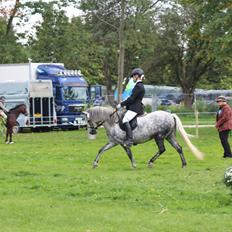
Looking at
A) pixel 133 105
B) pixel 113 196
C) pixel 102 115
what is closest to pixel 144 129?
pixel 133 105

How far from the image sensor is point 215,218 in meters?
9.09

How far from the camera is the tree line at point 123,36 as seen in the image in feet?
104

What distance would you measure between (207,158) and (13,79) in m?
21.1

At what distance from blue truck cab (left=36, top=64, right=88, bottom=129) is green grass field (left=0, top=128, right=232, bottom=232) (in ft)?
66.3

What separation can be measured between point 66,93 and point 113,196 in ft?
91.5

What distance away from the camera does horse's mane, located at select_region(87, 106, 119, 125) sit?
16.2m

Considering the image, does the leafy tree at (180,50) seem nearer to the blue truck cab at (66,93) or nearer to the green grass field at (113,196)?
the blue truck cab at (66,93)

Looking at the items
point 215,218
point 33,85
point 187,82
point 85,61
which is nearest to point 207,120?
point 85,61

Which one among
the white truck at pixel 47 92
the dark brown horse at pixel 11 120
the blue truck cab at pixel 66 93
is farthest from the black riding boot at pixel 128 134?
the blue truck cab at pixel 66 93

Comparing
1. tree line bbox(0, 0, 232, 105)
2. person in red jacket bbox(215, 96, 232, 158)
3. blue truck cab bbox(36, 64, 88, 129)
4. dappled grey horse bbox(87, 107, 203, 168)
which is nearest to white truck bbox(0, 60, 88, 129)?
blue truck cab bbox(36, 64, 88, 129)

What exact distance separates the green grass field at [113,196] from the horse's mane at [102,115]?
3.89ft

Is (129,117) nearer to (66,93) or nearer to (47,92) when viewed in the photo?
(47,92)

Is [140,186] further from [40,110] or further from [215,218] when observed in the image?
[40,110]

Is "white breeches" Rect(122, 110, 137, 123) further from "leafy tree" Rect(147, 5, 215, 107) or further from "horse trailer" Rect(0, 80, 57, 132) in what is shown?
"leafy tree" Rect(147, 5, 215, 107)
